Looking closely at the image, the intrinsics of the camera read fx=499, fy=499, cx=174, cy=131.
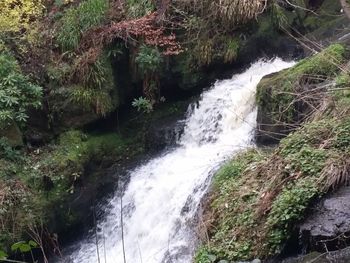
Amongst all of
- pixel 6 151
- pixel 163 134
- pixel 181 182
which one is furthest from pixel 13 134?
pixel 181 182

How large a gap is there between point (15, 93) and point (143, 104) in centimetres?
219

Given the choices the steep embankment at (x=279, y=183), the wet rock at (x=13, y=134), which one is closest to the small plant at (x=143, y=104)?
the wet rock at (x=13, y=134)

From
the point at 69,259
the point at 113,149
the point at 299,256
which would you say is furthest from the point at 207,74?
the point at 299,256

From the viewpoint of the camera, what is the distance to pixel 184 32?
9023mm

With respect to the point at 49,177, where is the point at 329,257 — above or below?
above

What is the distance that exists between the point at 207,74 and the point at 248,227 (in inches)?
186

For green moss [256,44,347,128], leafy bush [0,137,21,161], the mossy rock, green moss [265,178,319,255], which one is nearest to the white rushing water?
the mossy rock

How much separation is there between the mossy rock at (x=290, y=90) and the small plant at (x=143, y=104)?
7.62ft

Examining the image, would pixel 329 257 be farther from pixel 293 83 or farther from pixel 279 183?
pixel 293 83

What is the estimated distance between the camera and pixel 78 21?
29.7 feet

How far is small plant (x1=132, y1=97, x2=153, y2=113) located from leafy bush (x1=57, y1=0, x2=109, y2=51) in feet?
4.80

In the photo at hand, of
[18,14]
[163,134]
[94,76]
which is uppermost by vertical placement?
[18,14]

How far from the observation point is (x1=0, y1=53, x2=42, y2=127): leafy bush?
7.66 meters

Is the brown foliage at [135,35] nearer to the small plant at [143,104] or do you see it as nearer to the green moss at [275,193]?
the small plant at [143,104]
